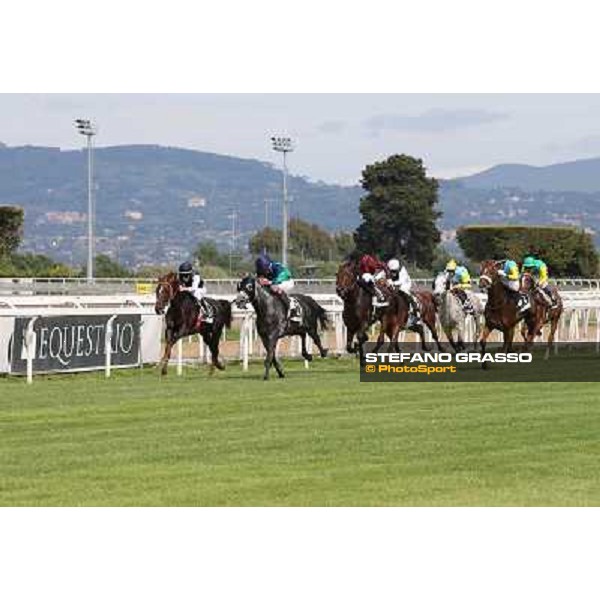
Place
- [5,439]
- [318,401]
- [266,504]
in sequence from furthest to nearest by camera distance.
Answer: [318,401], [5,439], [266,504]

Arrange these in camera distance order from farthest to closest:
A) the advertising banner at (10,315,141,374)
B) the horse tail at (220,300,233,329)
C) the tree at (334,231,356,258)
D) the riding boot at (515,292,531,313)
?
the tree at (334,231,356,258) < the riding boot at (515,292,531,313) < the horse tail at (220,300,233,329) < the advertising banner at (10,315,141,374)

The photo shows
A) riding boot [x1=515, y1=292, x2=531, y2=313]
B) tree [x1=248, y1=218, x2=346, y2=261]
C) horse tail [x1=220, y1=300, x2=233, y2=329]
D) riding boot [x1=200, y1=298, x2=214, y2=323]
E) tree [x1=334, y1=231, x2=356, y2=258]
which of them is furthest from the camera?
tree [x1=334, y1=231, x2=356, y2=258]

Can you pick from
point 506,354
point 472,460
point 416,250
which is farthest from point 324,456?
A: point 416,250

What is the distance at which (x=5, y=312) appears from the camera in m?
21.7

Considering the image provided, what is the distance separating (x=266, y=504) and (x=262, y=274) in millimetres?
13840

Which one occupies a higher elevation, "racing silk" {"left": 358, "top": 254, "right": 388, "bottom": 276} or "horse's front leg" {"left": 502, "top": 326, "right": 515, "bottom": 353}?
"racing silk" {"left": 358, "top": 254, "right": 388, "bottom": 276}

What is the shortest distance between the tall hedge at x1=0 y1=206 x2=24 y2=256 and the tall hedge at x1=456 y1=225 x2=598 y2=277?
18884 millimetres

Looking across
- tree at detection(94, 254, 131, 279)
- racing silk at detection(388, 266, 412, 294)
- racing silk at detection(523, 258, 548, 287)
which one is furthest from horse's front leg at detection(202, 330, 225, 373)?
tree at detection(94, 254, 131, 279)

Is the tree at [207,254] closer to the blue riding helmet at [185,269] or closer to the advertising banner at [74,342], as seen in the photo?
the advertising banner at [74,342]

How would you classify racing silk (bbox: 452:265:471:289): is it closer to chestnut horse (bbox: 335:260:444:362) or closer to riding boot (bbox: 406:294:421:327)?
riding boot (bbox: 406:294:421:327)

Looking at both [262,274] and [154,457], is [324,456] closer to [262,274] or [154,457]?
[154,457]

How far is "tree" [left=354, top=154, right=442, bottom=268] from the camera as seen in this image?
69.4 m

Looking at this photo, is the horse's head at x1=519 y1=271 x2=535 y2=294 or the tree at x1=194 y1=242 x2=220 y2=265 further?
the tree at x1=194 y1=242 x2=220 y2=265

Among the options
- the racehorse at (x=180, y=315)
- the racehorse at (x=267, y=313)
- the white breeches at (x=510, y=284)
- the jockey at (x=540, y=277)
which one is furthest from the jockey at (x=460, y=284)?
the racehorse at (x=180, y=315)
